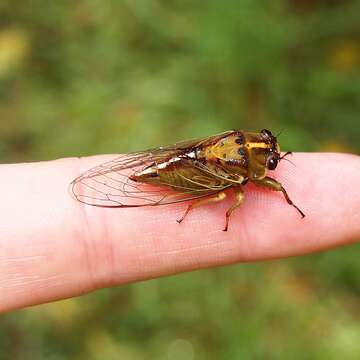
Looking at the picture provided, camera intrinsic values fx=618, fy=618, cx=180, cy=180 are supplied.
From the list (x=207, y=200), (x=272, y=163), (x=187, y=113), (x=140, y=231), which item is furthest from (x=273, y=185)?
(x=187, y=113)

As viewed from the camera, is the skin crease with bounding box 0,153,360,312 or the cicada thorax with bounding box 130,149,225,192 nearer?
the skin crease with bounding box 0,153,360,312

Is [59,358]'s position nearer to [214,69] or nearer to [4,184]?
[4,184]

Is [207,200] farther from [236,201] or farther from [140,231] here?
[140,231]

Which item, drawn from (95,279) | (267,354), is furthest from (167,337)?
(95,279)

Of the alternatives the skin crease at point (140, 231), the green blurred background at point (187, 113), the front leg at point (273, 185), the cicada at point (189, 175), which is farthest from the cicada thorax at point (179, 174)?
the green blurred background at point (187, 113)

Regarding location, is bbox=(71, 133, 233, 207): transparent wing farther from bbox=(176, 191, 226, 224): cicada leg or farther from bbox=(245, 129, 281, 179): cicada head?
bbox=(245, 129, 281, 179): cicada head

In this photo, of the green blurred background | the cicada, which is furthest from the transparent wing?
the green blurred background
